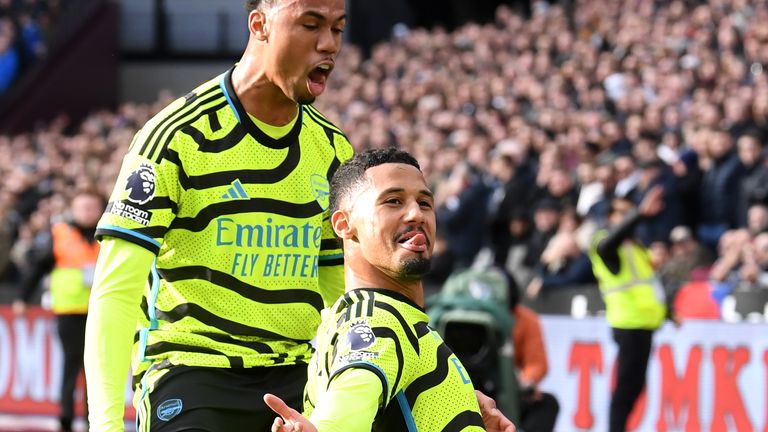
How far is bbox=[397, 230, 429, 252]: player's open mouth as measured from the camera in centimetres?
352

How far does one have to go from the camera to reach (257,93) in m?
4.29

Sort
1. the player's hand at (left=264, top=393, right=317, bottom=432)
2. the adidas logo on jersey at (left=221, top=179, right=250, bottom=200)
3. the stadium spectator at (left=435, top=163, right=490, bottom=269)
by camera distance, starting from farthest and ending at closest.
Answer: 1. the stadium spectator at (left=435, top=163, right=490, bottom=269)
2. the adidas logo on jersey at (left=221, top=179, right=250, bottom=200)
3. the player's hand at (left=264, top=393, right=317, bottom=432)

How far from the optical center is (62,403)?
1177 centimetres

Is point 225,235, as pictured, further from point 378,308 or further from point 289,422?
point 289,422

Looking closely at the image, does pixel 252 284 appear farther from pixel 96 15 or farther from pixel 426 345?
pixel 96 15

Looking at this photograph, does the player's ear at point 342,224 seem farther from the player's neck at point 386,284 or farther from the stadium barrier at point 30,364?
the stadium barrier at point 30,364

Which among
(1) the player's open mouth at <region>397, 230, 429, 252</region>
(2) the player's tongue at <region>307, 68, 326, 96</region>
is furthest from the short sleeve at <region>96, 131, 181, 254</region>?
(1) the player's open mouth at <region>397, 230, 429, 252</region>

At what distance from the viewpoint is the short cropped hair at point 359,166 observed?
12.2 feet

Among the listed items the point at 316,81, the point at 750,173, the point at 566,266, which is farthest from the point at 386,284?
the point at 750,173

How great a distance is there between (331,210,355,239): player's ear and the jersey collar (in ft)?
2.17

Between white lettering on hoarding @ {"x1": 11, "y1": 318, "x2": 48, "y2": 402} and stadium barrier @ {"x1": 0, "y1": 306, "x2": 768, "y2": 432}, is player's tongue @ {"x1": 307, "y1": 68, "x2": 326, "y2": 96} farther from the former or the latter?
white lettering on hoarding @ {"x1": 11, "y1": 318, "x2": 48, "y2": 402}

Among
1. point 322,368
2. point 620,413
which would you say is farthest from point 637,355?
point 322,368

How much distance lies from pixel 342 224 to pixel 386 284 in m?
0.23

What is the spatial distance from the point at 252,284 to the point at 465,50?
53.8ft
